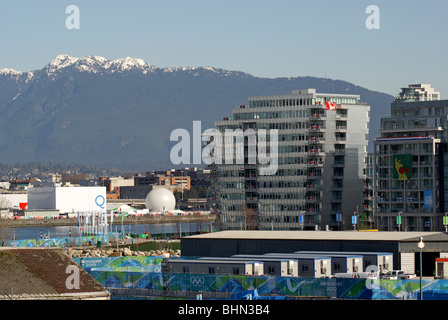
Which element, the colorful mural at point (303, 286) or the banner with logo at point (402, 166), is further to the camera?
the banner with logo at point (402, 166)

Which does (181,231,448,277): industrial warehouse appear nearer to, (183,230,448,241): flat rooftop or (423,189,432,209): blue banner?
(183,230,448,241): flat rooftop

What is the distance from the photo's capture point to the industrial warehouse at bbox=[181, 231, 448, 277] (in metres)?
74.3

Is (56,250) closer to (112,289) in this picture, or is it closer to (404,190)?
(112,289)

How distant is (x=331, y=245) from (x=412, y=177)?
5596 centimetres

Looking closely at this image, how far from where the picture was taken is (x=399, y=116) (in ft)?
486

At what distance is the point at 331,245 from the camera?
80000mm

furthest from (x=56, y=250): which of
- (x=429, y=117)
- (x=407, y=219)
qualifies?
(x=429, y=117)

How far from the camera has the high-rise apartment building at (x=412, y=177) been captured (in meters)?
130

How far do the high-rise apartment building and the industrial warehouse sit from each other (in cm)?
4398

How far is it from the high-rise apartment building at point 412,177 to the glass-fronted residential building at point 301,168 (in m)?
11.8

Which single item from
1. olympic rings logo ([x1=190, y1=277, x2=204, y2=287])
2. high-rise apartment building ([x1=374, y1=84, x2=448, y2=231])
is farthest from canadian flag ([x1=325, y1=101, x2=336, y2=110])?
olympic rings logo ([x1=190, y1=277, x2=204, y2=287])

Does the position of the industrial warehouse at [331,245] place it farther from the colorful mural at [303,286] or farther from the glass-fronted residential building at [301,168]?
the glass-fronted residential building at [301,168]

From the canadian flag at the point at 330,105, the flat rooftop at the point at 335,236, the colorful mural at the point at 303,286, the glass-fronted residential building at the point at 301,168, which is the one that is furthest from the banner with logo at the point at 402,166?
the colorful mural at the point at 303,286

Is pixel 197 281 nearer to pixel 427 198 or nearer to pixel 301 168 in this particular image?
pixel 427 198
